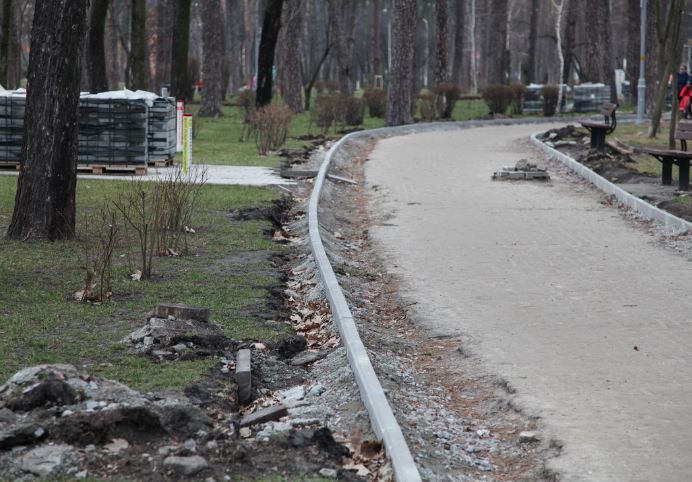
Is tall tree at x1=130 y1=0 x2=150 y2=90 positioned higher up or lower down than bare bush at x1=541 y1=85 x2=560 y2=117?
higher up

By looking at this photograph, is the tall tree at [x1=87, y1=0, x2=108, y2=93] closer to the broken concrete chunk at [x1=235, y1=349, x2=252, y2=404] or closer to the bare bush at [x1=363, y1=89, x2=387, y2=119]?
the bare bush at [x1=363, y1=89, x2=387, y2=119]

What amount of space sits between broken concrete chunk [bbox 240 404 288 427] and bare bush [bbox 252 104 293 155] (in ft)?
64.4

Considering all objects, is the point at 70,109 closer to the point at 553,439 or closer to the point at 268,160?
the point at 553,439

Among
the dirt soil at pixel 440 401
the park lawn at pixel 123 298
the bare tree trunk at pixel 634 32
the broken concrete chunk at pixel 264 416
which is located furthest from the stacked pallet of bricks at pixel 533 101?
the broken concrete chunk at pixel 264 416

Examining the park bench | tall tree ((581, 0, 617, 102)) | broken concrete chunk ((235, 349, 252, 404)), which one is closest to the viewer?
broken concrete chunk ((235, 349, 252, 404))

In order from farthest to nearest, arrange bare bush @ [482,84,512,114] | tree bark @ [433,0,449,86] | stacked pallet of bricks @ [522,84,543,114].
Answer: tree bark @ [433,0,449,86] < stacked pallet of bricks @ [522,84,543,114] < bare bush @ [482,84,512,114]

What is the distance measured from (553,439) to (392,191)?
525 inches

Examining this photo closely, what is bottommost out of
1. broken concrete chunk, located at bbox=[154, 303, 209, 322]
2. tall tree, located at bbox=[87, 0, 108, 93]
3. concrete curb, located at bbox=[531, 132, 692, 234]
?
broken concrete chunk, located at bbox=[154, 303, 209, 322]

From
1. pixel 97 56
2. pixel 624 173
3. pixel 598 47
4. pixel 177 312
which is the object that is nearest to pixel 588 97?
pixel 598 47

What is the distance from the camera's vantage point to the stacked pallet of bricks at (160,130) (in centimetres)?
2127

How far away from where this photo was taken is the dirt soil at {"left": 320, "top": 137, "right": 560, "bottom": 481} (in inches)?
239

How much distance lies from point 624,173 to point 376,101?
24127 millimetres

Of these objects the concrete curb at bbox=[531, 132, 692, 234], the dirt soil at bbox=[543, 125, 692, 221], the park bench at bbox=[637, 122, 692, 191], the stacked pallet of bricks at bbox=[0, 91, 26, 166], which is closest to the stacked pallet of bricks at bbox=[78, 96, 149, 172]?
the stacked pallet of bricks at bbox=[0, 91, 26, 166]

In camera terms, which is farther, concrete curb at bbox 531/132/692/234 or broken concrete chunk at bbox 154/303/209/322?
concrete curb at bbox 531/132/692/234
